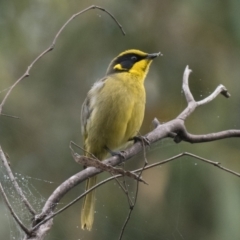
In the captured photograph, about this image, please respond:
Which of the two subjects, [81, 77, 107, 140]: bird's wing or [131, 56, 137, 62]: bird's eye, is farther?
[131, 56, 137, 62]: bird's eye

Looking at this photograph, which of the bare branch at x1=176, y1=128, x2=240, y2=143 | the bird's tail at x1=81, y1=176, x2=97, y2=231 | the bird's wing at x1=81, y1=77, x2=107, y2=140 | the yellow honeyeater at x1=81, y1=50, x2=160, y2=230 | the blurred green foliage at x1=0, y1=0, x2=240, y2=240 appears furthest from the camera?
the blurred green foliage at x1=0, y1=0, x2=240, y2=240

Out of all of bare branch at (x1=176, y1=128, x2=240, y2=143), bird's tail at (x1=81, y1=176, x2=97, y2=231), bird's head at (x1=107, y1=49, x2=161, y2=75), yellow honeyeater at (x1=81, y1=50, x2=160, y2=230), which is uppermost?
bird's head at (x1=107, y1=49, x2=161, y2=75)

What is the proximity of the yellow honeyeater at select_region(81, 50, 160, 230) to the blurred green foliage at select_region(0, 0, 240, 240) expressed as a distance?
3.59 feet

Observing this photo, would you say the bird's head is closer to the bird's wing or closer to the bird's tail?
the bird's wing

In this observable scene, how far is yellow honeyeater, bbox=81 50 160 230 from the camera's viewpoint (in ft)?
10.5

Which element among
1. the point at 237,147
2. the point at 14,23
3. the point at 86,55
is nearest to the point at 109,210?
the point at 237,147

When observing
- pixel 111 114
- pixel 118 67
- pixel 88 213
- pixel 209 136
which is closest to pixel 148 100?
pixel 118 67

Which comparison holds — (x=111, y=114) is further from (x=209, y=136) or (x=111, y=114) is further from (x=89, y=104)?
(x=209, y=136)

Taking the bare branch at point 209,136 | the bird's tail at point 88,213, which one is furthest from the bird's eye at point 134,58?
the bare branch at point 209,136

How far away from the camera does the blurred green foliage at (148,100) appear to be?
4703mm

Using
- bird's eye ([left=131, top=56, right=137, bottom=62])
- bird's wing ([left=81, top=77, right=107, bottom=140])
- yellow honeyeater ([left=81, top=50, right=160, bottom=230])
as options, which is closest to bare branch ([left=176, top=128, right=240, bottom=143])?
yellow honeyeater ([left=81, top=50, right=160, bottom=230])

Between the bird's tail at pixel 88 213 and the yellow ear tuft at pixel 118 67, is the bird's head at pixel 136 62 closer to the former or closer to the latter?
the yellow ear tuft at pixel 118 67

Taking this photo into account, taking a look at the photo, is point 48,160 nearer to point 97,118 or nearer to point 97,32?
point 97,32

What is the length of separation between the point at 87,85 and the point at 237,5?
140 cm
